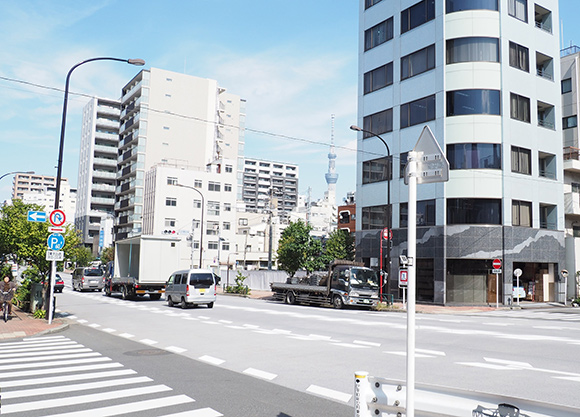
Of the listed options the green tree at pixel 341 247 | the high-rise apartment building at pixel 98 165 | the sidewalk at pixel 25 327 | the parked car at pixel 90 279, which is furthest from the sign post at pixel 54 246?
the high-rise apartment building at pixel 98 165

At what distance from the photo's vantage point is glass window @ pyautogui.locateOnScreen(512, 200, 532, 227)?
35.0 meters

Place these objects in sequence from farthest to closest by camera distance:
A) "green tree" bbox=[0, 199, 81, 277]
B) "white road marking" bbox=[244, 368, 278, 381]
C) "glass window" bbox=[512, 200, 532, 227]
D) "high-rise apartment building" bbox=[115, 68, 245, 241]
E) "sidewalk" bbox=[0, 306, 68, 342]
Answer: "high-rise apartment building" bbox=[115, 68, 245, 241], "glass window" bbox=[512, 200, 532, 227], "green tree" bbox=[0, 199, 81, 277], "sidewalk" bbox=[0, 306, 68, 342], "white road marking" bbox=[244, 368, 278, 381]

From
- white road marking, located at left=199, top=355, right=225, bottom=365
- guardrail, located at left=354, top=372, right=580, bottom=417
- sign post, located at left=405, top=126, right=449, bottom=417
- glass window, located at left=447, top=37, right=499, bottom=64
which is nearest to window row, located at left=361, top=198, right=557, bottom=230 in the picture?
glass window, located at left=447, top=37, right=499, bottom=64

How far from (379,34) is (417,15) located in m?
4.21

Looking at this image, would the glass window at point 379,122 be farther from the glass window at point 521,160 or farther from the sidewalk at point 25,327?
the sidewalk at point 25,327

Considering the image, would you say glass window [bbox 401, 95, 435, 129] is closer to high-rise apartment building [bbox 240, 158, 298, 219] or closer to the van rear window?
the van rear window

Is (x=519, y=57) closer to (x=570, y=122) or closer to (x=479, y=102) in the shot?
(x=479, y=102)

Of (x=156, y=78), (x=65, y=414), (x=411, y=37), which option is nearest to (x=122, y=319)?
(x=65, y=414)

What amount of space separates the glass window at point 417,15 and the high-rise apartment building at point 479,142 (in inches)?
3.5

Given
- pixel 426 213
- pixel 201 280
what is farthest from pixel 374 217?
pixel 201 280

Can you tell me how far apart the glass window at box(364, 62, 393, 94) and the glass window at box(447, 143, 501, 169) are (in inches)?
351

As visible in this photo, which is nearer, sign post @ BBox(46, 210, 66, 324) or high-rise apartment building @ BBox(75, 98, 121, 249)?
sign post @ BBox(46, 210, 66, 324)

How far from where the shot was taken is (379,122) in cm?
4112

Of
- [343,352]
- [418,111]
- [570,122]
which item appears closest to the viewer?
[343,352]
